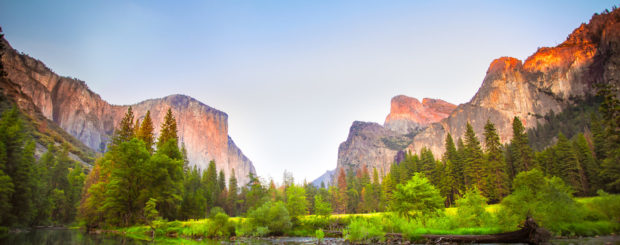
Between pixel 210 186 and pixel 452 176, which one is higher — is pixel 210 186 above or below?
above

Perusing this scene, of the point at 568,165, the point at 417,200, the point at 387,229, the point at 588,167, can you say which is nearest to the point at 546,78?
the point at 588,167

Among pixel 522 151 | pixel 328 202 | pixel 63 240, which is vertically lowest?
pixel 63 240

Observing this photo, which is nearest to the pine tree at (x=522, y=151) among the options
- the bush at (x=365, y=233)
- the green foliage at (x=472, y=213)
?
the green foliage at (x=472, y=213)

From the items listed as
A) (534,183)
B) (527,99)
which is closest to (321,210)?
(534,183)

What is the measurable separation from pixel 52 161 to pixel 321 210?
211ft

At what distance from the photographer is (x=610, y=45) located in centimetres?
13400

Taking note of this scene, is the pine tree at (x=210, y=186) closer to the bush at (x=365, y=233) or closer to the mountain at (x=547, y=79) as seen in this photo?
the bush at (x=365, y=233)

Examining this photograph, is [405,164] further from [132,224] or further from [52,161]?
[52,161]

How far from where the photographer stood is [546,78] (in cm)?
15812

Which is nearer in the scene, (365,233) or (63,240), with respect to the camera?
(365,233)

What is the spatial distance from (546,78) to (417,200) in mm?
177314

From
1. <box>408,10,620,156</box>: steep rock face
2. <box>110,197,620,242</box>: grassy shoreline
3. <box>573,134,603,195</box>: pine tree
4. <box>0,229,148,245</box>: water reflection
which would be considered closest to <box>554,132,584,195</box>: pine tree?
<box>573,134,603,195</box>: pine tree

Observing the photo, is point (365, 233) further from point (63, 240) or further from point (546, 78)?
point (546, 78)

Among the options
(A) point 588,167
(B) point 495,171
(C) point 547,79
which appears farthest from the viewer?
(C) point 547,79
